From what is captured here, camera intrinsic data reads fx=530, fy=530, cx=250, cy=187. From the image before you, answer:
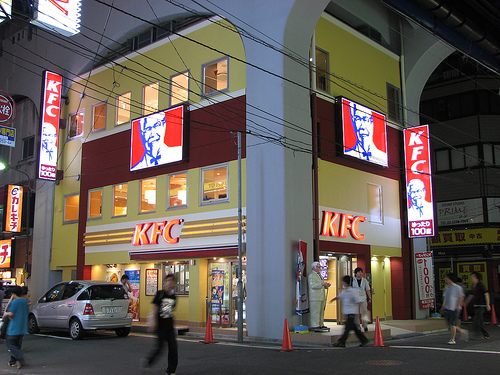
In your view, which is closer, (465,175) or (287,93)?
(287,93)

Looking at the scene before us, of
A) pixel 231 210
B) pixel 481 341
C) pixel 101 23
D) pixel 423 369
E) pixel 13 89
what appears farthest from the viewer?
pixel 13 89

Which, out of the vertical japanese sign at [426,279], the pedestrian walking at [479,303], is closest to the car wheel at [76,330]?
the pedestrian walking at [479,303]

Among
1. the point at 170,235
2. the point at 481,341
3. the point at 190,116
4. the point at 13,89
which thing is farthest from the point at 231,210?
the point at 13,89

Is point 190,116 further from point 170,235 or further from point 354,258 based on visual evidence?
point 354,258

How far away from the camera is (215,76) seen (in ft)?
63.6

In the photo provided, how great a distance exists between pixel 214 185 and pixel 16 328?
369 inches

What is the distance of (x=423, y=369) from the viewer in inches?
382

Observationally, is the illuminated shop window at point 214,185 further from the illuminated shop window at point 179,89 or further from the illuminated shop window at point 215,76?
the illuminated shop window at point 179,89

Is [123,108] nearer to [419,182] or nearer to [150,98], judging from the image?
[150,98]

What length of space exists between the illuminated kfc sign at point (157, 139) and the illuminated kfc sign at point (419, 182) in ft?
30.6

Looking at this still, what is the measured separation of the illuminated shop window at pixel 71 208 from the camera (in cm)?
2455

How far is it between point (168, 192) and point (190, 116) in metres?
3.04

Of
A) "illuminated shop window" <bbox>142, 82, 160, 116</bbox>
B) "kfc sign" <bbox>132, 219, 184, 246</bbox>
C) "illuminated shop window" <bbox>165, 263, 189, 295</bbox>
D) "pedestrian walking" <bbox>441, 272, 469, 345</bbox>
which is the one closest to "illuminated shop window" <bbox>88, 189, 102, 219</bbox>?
"kfc sign" <bbox>132, 219, 184, 246</bbox>

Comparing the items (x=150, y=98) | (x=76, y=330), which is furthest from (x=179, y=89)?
(x=76, y=330)
